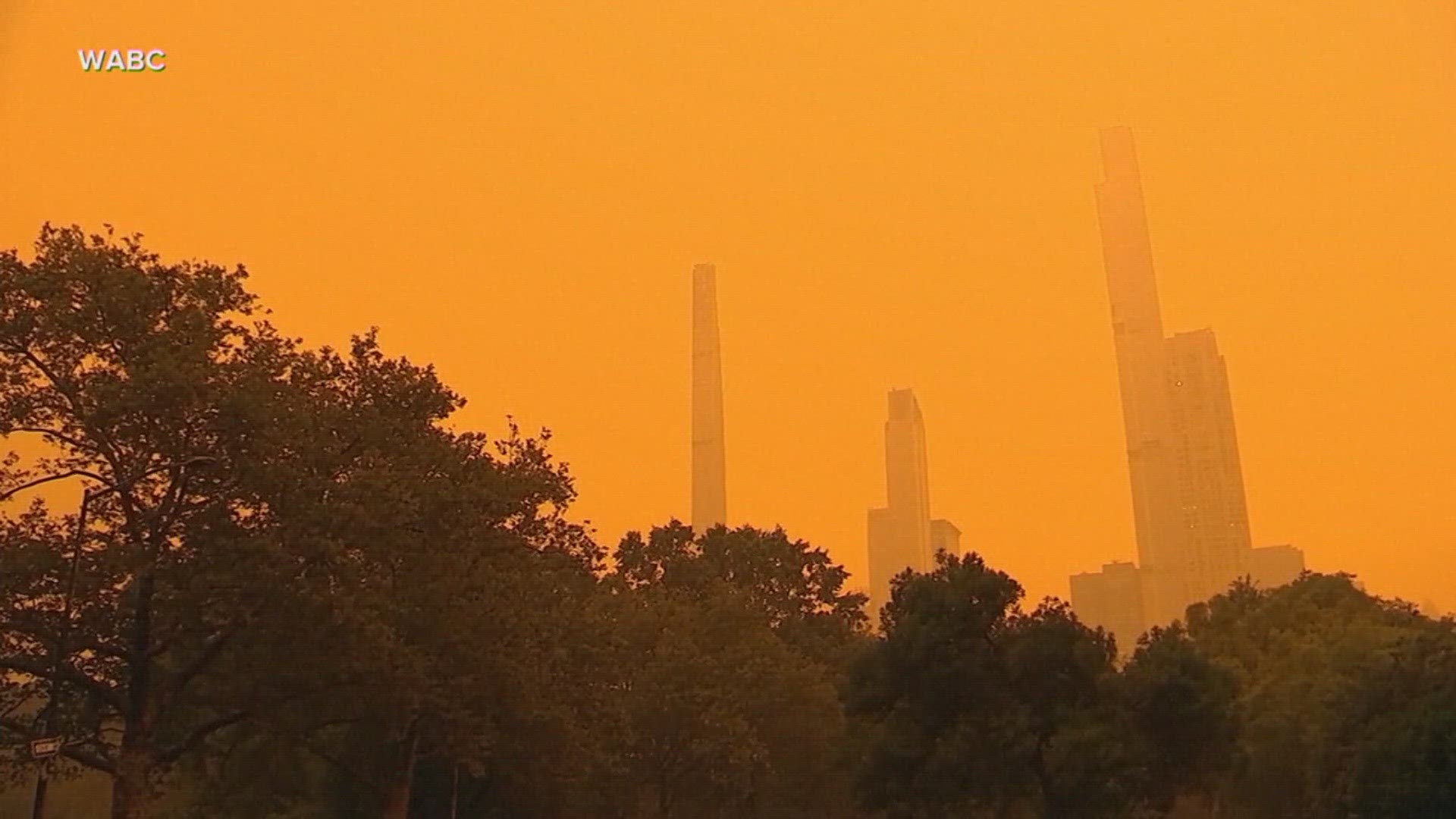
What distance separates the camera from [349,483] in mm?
32469

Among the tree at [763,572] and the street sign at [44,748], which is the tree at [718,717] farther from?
the street sign at [44,748]

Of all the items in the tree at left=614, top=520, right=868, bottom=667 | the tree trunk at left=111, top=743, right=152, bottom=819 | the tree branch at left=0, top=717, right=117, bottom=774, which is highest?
the tree at left=614, top=520, right=868, bottom=667

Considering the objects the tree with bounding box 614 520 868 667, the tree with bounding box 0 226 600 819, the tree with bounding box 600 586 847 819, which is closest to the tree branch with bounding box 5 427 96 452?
the tree with bounding box 0 226 600 819

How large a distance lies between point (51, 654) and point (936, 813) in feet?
91.7

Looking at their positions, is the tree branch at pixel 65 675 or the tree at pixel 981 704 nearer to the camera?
the tree branch at pixel 65 675

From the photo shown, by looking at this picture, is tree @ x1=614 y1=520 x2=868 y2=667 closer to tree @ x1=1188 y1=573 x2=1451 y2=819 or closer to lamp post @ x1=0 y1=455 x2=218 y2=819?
tree @ x1=1188 y1=573 x2=1451 y2=819

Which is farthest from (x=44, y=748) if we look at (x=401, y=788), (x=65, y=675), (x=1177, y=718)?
(x=1177, y=718)

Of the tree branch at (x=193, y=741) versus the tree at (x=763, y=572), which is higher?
the tree at (x=763, y=572)

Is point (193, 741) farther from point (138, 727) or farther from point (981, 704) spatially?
point (981, 704)

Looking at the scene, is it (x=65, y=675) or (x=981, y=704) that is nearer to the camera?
(x=65, y=675)

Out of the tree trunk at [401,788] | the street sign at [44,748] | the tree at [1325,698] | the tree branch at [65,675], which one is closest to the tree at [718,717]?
the tree trunk at [401,788]

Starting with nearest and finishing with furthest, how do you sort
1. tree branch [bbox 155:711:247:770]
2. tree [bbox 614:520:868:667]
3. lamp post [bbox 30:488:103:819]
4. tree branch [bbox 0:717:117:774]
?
lamp post [bbox 30:488:103:819]
tree branch [bbox 0:717:117:774]
tree branch [bbox 155:711:247:770]
tree [bbox 614:520:868:667]

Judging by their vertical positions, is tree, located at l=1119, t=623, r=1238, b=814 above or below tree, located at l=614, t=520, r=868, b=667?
below

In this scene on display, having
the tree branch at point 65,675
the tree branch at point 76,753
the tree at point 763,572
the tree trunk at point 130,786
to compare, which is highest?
the tree at point 763,572
